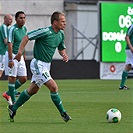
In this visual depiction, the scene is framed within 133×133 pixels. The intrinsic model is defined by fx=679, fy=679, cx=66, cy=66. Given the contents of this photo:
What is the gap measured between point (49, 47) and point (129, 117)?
177cm

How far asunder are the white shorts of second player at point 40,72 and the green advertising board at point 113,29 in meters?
14.7

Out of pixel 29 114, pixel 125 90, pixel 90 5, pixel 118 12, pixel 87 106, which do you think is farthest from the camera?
A: pixel 90 5

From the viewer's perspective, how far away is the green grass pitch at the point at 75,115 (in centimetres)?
945

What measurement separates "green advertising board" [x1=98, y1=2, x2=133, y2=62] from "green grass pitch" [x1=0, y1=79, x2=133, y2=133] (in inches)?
326

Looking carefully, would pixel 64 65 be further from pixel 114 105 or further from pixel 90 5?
pixel 114 105

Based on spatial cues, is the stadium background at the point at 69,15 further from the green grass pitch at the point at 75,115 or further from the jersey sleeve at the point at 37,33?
the jersey sleeve at the point at 37,33

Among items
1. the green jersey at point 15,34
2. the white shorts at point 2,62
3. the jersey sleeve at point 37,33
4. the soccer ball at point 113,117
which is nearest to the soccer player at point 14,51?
the green jersey at point 15,34

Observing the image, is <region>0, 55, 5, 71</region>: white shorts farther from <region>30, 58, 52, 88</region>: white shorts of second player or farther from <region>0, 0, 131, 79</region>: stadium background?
<region>0, 0, 131, 79</region>: stadium background

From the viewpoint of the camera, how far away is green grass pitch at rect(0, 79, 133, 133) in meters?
9.45

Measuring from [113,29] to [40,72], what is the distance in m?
14.8

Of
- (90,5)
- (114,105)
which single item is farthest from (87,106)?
(90,5)

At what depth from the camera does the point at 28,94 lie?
10.6 m

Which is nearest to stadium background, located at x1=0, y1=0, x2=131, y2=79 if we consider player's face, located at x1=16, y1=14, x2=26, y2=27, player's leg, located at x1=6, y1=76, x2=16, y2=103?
player's leg, located at x1=6, y1=76, x2=16, y2=103

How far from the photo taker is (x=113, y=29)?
988 inches
